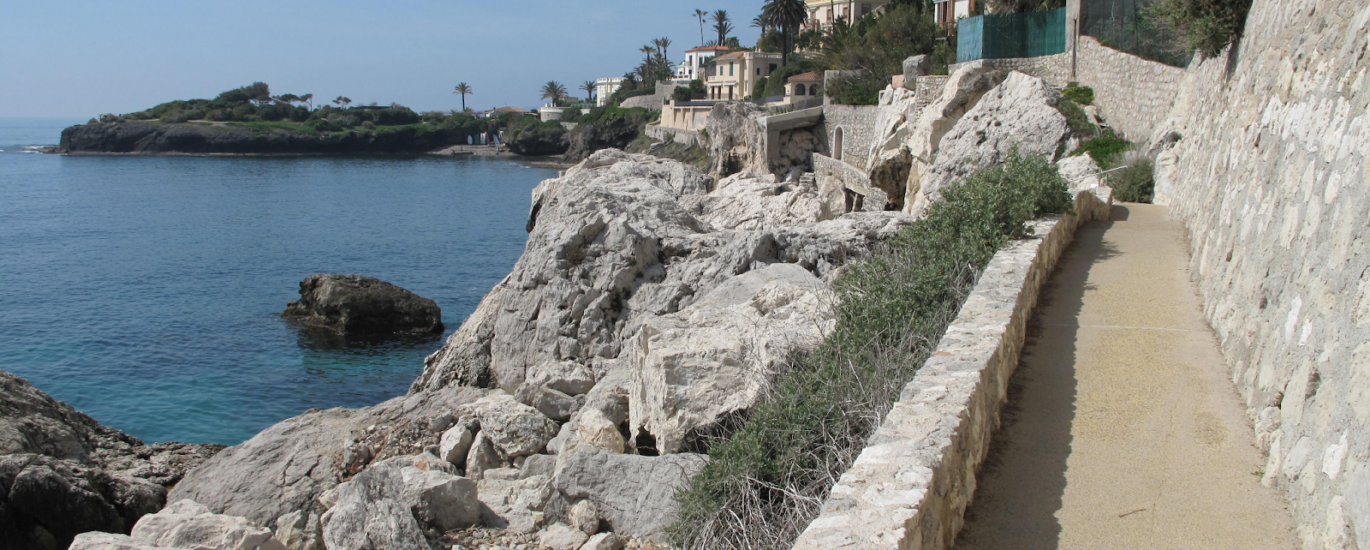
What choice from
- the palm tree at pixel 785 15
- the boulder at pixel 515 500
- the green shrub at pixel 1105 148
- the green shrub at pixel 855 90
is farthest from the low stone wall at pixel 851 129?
the palm tree at pixel 785 15

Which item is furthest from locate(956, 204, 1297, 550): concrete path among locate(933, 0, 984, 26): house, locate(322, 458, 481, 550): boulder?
locate(933, 0, 984, 26): house

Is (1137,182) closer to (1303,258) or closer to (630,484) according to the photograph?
(1303,258)

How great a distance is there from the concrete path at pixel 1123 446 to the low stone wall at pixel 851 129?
26.0 m

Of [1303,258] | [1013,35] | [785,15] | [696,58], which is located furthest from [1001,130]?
[696,58]

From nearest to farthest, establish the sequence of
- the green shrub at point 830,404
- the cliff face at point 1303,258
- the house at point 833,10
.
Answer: the cliff face at point 1303,258, the green shrub at point 830,404, the house at point 833,10

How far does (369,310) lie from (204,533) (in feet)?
62.4

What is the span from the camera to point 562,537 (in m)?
6.66

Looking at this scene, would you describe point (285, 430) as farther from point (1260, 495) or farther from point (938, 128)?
point (938, 128)

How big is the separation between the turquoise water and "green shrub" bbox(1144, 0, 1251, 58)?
1662 cm

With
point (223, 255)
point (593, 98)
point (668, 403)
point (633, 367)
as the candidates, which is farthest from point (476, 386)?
point (593, 98)

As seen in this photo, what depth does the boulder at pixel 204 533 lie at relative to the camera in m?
7.06

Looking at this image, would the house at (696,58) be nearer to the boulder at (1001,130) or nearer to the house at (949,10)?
the house at (949,10)

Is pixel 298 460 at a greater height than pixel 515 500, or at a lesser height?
lesser

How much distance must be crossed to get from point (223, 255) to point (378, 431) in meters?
34.0
